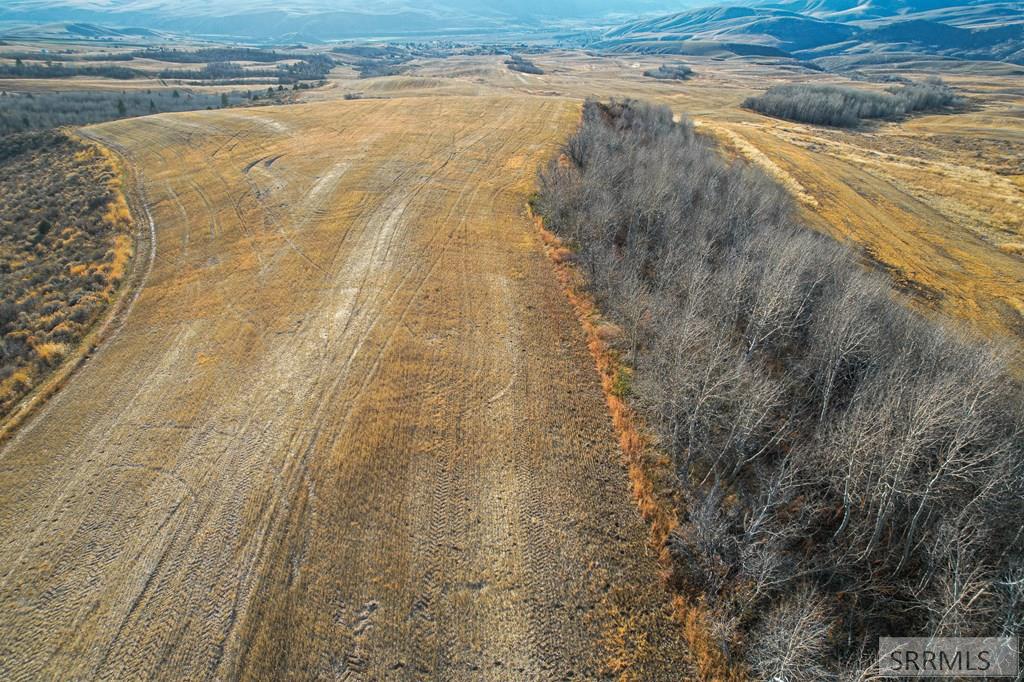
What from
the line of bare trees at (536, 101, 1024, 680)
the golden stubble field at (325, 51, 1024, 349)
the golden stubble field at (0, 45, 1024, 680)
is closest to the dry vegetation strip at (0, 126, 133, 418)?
the golden stubble field at (0, 45, 1024, 680)

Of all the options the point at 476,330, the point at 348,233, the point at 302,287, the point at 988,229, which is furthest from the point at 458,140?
the point at 988,229

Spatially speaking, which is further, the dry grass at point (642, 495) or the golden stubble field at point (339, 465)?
the golden stubble field at point (339, 465)

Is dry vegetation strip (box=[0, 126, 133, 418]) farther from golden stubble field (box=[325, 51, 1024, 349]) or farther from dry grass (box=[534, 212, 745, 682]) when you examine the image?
golden stubble field (box=[325, 51, 1024, 349])

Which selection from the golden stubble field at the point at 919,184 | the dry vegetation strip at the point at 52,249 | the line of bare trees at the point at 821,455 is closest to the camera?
the line of bare trees at the point at 821,455

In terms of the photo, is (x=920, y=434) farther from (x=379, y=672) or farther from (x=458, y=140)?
(x=458, y=140)

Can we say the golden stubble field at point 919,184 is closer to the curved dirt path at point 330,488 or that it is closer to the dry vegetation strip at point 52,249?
the curved dirt path at point 330,488

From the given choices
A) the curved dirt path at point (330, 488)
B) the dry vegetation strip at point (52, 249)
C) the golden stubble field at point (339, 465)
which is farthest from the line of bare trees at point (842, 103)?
the dry vegetation strip at point (52, 249)
